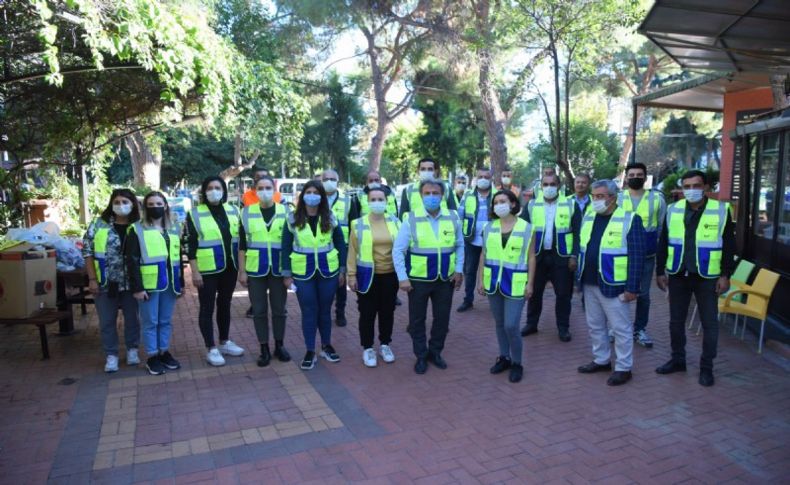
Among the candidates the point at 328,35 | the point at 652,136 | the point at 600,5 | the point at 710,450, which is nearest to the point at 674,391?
the point at 710,450

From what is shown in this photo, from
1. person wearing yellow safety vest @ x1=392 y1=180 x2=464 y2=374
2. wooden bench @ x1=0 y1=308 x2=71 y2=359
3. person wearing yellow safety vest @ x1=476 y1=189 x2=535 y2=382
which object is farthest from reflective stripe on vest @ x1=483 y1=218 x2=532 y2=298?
wooden bench @ x1=0 y1=308 x2=71 y2=359

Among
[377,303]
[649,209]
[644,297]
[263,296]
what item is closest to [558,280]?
[644,297]

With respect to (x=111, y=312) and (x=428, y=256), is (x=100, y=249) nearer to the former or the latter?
(x=111, y=312)

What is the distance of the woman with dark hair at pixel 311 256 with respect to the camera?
195 inches

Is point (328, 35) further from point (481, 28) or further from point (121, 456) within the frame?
point (121, 456)

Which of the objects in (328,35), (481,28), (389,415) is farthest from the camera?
(328,35)

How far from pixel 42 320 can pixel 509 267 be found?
14.9 ft

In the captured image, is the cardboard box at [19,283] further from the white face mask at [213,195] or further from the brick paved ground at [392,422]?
the white face mask at [213,195]

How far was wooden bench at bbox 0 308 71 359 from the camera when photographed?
5.32m

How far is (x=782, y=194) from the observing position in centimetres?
642

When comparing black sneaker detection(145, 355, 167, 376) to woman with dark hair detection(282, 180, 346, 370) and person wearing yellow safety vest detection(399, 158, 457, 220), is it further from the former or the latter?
person wearing yellow safety vest detection(399, 158, 457, 220)

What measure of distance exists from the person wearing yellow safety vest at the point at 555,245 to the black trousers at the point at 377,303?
1.87 meters

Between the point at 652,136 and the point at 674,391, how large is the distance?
145 feet

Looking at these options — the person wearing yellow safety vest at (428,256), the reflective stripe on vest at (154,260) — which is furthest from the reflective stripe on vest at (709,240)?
the reflective stripe on vest at (154,260)
